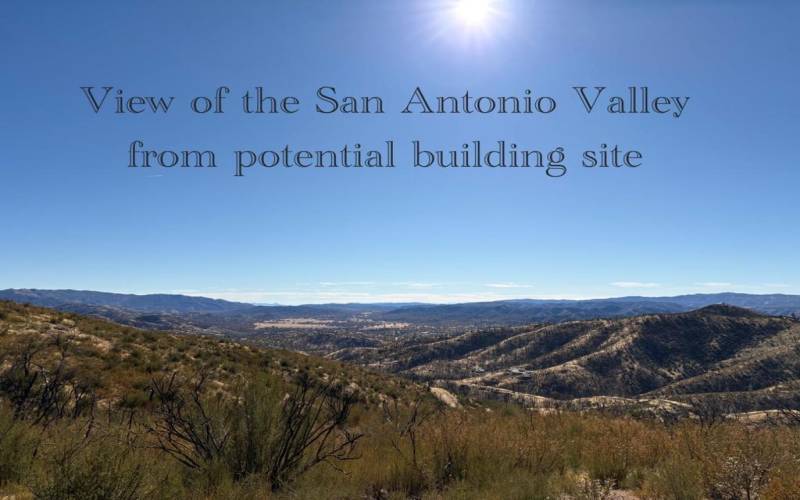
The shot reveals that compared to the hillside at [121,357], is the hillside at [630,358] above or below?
below

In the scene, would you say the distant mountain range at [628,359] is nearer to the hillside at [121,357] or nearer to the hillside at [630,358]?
the hillside at [630,358]

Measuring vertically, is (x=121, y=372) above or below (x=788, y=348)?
above

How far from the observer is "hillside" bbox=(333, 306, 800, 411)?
8619 cm

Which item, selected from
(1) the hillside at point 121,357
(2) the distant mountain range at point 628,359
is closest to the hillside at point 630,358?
(2) the distant mountain range at point 628,359

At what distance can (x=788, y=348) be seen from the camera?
3853 inches

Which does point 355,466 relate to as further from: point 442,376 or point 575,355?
point 575,355

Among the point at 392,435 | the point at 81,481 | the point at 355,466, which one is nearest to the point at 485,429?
the point at 392,435

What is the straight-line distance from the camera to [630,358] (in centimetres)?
10462

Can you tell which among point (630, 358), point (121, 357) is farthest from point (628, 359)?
point (121, 357)

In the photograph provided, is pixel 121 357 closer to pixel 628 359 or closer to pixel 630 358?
pixel 628 359

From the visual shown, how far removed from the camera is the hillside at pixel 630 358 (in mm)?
86188

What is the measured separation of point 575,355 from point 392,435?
391 feet

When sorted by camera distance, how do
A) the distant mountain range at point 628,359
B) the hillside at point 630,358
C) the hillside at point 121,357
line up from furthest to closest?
the hillside at point 630,358, the distant mountain range at point 628,359, the hillside at point 121,357

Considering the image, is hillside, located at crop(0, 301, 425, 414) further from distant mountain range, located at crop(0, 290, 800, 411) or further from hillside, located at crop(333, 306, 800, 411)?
hillside, located at crop(333, 306, 800, 411)
